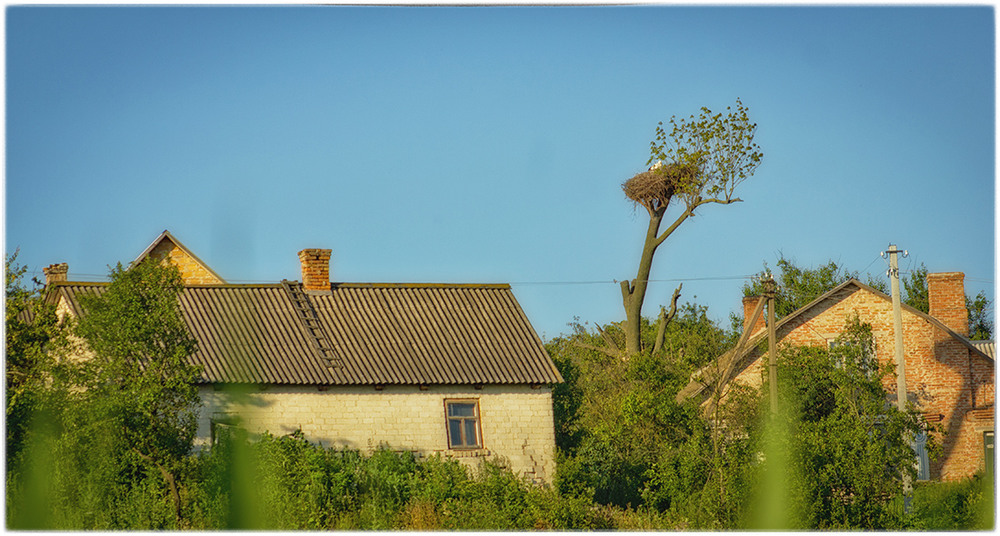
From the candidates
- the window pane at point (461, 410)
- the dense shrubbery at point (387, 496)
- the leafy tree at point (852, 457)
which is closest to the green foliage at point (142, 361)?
the dense shrubbery at point (387, 496)

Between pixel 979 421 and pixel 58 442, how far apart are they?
83.6 ft

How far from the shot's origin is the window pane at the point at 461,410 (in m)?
20.7

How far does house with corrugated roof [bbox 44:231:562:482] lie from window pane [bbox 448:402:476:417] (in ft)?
0.06

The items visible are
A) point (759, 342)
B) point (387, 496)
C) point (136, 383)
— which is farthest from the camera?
point (759, 342)

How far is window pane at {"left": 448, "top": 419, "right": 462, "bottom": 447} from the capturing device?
20.5 meters

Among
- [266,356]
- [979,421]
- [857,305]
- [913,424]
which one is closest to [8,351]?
[266,356]

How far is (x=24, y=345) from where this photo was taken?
55.4ft

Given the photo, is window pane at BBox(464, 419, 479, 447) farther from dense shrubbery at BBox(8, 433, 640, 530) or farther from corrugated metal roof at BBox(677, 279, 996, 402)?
corrugated metal roof at BBox(677, 279, 996, 402)

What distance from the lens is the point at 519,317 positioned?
895 inches

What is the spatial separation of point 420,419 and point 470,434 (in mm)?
991

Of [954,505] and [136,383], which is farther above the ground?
[136,383]

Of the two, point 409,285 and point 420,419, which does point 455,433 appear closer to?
point 420,419

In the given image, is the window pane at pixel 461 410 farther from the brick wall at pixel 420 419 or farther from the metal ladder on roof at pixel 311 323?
the metal ladder on roof at pixel 311 323

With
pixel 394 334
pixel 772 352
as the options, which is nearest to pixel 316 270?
pixel 394 334
